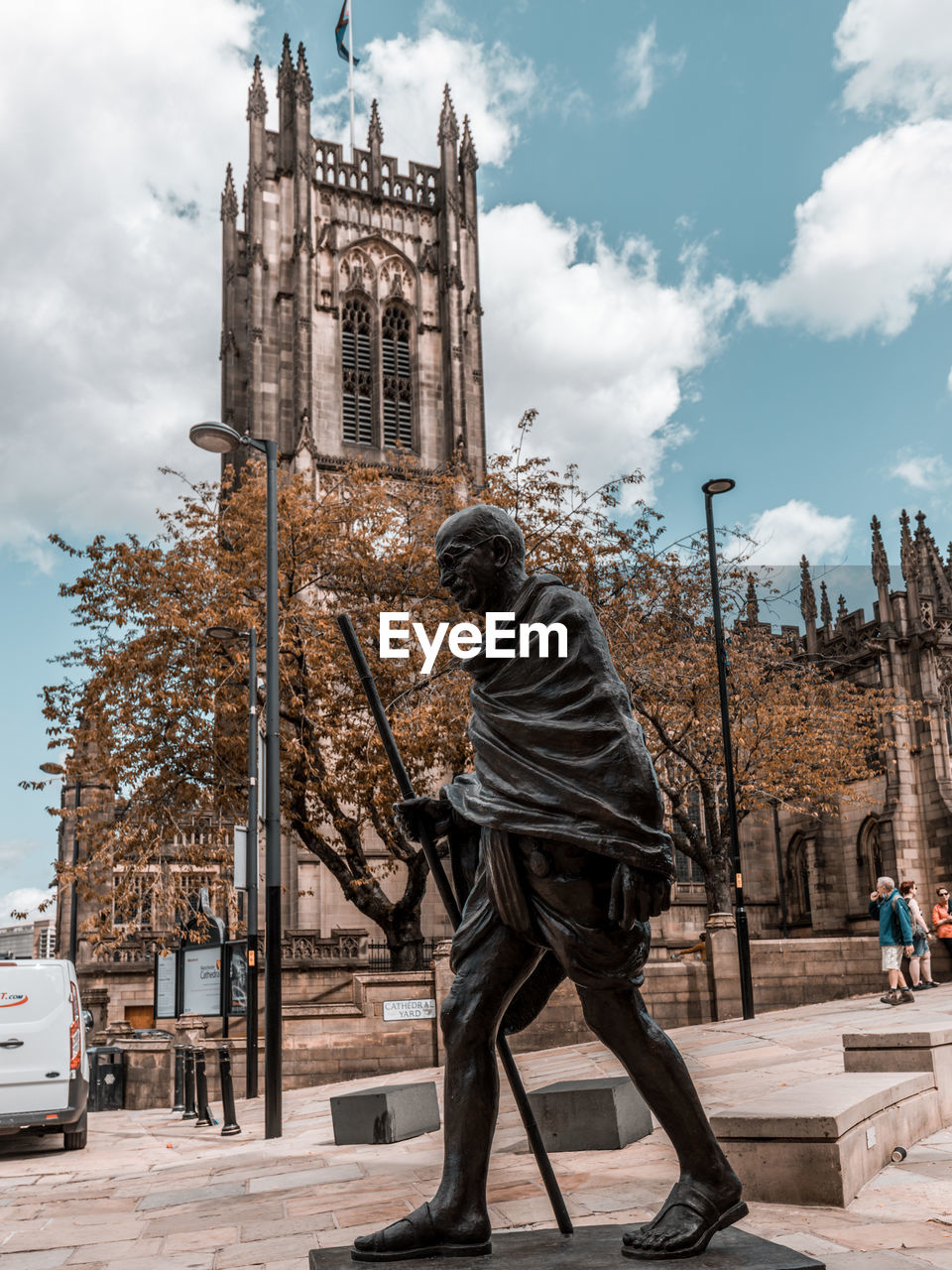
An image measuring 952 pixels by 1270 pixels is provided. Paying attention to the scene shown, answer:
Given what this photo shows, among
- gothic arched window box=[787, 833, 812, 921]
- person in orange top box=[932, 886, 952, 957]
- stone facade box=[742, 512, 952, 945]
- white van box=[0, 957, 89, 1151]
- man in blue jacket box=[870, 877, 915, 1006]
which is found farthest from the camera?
gothic arched window box=[787, 833, 812, 921]

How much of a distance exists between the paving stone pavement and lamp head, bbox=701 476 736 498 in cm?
1141

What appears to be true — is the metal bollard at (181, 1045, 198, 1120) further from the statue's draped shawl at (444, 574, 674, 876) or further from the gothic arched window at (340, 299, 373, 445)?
the gothic arched window at (340, 299, 373, 445)

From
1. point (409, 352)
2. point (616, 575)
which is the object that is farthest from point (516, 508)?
point (409, 352)

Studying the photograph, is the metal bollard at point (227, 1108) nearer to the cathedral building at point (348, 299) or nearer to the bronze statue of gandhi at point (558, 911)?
the bronze statue of gandhi at point (558, 911)

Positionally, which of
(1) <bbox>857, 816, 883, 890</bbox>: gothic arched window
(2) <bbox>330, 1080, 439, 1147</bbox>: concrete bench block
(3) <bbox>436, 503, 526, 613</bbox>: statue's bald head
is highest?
(3) <bbox>436, 503, 526, 613</bbox>: statue's bald head

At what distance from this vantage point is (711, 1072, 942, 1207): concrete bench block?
500cm

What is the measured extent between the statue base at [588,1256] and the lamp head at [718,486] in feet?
60.1

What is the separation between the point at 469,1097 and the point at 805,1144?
217cm

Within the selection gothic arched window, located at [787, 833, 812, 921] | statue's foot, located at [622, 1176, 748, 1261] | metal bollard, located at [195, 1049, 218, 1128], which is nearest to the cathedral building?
gothic arched window, located at [787, 833, 812, 921]

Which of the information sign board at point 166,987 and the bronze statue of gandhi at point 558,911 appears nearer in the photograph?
the bronze statue of gandhi at point 558,911

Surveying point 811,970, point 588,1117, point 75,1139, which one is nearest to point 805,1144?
point 588,1117

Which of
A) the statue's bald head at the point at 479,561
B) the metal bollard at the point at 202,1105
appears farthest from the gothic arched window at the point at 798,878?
the statue's bald head at the point at 479,561

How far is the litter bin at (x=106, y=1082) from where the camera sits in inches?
668

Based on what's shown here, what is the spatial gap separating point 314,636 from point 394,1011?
7751 mm
